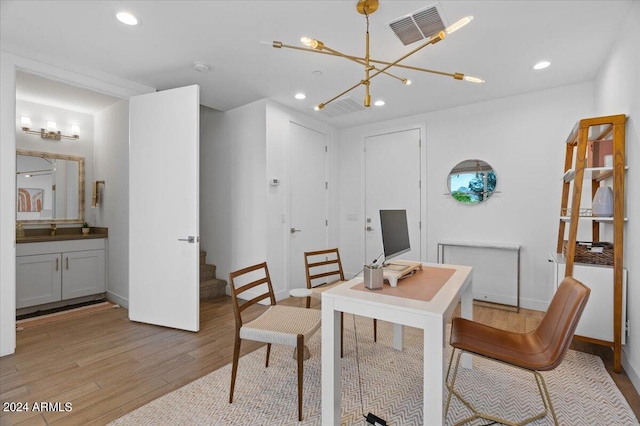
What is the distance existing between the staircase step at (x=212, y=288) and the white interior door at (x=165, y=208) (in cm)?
92

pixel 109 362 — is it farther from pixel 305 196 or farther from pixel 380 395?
pixel 305 196

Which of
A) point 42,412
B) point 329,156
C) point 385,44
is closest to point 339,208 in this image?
point 329,156

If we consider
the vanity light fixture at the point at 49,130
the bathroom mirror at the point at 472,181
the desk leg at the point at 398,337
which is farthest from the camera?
the bathroom mirror at the point at 472,181

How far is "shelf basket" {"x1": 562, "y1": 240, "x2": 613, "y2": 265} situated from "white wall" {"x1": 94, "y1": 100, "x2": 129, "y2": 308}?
14.8 ft

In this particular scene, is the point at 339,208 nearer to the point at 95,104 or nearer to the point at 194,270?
the point at 194,270

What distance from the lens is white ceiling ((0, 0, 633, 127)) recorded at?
2.13 m

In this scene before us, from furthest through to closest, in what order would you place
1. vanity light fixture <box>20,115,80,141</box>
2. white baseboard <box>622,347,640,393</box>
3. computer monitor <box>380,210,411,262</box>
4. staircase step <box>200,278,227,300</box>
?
staircase step <box>200,278,227,300</box>, vanity light fixture <box>20,115,80,141</box>, white baseboard <box>622,347,640,393</box>, computer monitor <box>380,210,411,262</box>

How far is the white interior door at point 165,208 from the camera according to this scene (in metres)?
2.98

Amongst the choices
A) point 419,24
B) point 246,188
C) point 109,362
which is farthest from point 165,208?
point 419,24

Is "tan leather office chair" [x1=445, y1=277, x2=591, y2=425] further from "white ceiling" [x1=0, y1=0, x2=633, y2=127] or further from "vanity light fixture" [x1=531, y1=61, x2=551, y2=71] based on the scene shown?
"vanity light fixture" [x1=531, y1=61, x2=551, y2=71]

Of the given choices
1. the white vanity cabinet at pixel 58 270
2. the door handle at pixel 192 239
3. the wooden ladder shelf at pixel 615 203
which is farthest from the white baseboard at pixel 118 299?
the wooden ladder shelf at pixel 615 203

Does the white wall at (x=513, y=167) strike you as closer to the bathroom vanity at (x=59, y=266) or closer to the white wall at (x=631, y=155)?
the white wall at (x=631, y=155)

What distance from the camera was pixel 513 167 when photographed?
12.4 ft

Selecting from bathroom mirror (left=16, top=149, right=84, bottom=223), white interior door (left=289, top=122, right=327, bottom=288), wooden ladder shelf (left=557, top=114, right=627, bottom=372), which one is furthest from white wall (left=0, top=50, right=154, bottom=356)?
wooden ladder shelf (left=557, top=114, right=627, bottom=372)
